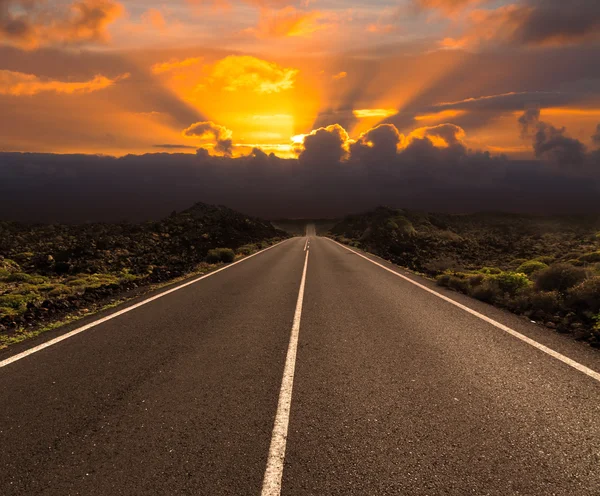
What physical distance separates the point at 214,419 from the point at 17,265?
17.4 meters

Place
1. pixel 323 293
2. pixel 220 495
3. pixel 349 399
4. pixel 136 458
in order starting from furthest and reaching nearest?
pixel 323 293 < pixel 349 399 < pixel 136 458 < pixel 220 495

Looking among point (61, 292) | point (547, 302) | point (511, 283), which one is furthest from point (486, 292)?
point (61, 292)

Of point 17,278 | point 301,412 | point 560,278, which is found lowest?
point 17,278

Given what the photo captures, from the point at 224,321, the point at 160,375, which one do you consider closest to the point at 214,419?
the point at 160,375

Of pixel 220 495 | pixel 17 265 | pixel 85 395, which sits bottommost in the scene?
pixel 17 265

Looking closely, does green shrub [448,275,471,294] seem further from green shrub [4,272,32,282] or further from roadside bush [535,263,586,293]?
green shrub [4,272,32,282]

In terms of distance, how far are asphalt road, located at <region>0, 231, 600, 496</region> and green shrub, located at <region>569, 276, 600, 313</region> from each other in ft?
5.71

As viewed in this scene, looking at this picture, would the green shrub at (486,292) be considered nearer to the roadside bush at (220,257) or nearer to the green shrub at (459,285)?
the green shrub at (459,285)

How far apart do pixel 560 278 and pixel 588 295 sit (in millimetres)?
1829

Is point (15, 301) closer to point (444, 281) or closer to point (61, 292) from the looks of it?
point (61, 292)

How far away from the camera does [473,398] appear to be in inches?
160

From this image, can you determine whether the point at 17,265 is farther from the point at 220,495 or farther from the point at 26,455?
the point at 220,495

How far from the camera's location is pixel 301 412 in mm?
3771

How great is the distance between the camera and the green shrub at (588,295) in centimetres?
752
